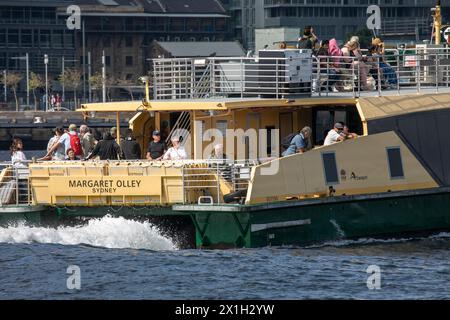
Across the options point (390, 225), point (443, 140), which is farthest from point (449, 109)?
point (390, 225)

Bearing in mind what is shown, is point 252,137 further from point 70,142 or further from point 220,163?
point 70,142

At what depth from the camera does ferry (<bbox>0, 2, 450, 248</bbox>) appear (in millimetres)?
27531

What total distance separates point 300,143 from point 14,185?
543cm

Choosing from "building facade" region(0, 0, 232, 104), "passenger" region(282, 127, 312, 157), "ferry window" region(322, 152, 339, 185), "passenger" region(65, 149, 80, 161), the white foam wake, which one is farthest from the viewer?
"building facade" region(0, 0, 232, 104)

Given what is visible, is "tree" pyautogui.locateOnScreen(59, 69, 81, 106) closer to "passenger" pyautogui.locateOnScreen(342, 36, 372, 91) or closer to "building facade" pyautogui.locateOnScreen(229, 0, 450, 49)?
"building facade" pyautogui.locateOnScreen(229, 0, 450, 49)

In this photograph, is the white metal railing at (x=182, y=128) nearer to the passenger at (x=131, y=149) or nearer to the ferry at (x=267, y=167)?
the ferry at (x=267, y=167)

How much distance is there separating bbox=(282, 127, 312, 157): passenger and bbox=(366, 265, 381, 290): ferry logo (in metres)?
3.01

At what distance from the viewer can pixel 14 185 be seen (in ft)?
94.7

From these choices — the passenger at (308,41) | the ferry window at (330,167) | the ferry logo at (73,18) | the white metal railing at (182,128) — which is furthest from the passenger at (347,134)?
the ferry logo at (73,18)

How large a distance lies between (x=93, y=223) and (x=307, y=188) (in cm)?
398

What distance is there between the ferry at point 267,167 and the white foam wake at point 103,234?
182 millimetres

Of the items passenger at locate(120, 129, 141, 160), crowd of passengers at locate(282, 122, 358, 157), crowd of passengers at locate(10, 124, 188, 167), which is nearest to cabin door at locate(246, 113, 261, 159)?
crowd of passengers at locate(282, 122, 358, 157)

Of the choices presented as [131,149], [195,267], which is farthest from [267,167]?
[131,149]

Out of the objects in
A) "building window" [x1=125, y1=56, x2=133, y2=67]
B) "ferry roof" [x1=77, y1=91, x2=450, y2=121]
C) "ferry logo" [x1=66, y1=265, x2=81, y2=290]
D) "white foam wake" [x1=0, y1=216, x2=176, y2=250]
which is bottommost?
"ferry logo" [x1=66, y1=265, x2=81, y2=290]
